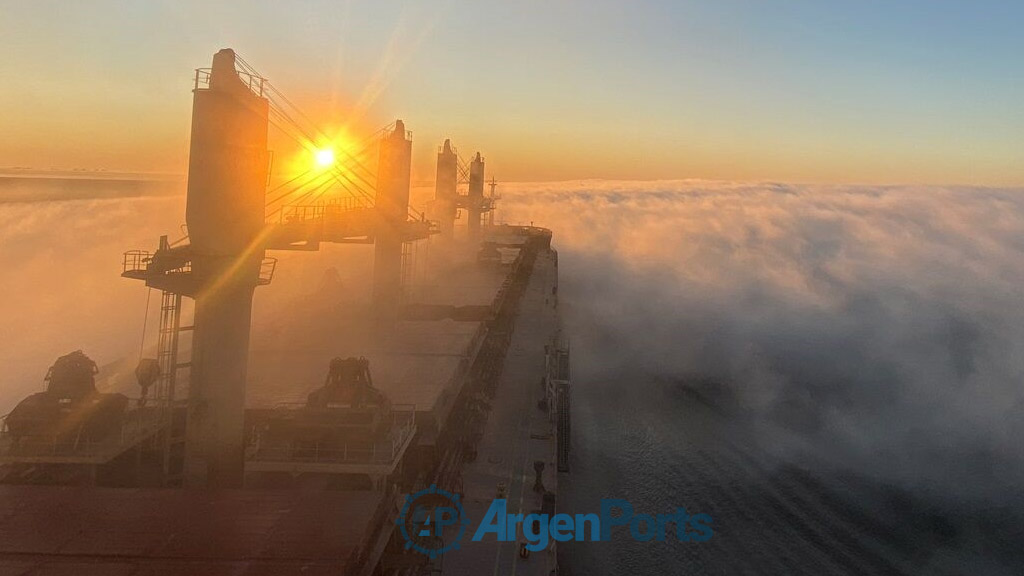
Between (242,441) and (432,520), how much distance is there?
280 inches

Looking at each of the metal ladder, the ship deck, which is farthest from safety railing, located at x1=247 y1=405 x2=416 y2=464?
the ship deck

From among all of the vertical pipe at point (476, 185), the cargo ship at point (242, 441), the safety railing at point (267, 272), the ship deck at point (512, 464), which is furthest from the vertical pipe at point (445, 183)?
the safety railing at point (267, 272)

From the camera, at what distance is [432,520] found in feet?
68.1

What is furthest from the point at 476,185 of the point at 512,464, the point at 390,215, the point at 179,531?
the point at 179,531

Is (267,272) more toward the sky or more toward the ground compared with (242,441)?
more toward the sky

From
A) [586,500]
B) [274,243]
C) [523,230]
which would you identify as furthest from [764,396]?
[523,230]

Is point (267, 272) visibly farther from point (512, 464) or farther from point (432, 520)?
point (512, 464)

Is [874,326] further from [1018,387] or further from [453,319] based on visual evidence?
[453,319]

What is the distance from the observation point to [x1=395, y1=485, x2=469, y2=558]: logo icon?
57.1 feet

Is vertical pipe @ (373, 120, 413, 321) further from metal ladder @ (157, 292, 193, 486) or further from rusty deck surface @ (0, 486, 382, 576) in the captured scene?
rusty deck surface @ (0, 486, 382, 576)

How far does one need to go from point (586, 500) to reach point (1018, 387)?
52.7 metres

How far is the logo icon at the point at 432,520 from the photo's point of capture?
57.1 ft

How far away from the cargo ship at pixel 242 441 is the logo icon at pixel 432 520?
234 millimetres

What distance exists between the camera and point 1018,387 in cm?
5781
